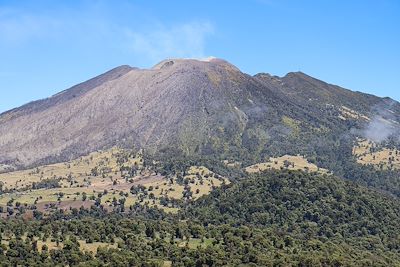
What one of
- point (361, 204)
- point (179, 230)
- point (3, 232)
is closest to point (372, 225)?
point (361, 204)

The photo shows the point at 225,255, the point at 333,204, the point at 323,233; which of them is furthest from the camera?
the point at 333,204

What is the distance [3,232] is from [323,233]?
305 feet

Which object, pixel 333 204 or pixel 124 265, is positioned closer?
pixel 124 265

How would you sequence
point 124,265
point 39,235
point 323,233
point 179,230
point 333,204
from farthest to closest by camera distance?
point 333,204, point 323,233, point 179,230, point 39,235, point 124,265

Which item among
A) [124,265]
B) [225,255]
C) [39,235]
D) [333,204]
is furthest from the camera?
[333,204]

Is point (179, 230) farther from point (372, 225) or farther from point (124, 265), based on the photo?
point (372, 225)

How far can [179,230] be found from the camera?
492 feet

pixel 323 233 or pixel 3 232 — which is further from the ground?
pixel 3 232

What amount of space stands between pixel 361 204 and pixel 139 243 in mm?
91619

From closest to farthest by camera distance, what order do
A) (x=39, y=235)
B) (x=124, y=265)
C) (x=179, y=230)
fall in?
(x=124, y=265)
(x=39, y=235)
(x=179, y=230)

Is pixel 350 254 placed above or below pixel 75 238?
below

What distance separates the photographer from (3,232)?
140250 millimetres

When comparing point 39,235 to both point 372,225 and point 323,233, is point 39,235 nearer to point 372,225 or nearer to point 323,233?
point 323,233

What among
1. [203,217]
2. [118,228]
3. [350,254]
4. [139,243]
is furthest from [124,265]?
Result: [203,217]
